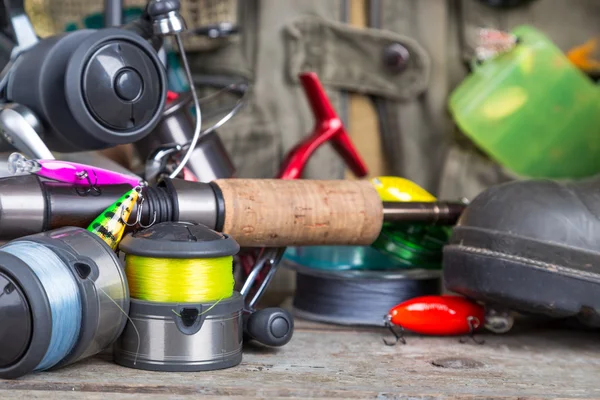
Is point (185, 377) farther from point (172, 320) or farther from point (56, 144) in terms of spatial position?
point (56, 144)

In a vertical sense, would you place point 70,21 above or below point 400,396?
above

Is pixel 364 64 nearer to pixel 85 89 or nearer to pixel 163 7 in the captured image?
pixel 163 7

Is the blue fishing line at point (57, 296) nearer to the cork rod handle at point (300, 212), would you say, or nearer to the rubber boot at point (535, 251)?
the cork rod handle at point (300, 212)

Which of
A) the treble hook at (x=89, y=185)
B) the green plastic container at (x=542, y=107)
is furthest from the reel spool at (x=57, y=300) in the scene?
the green plastic container at (x=542, y=107)

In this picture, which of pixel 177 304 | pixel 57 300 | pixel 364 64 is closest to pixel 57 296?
pixel 57 300

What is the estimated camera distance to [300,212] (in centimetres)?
126

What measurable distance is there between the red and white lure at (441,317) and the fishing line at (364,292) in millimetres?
74

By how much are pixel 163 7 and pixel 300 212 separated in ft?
1.20

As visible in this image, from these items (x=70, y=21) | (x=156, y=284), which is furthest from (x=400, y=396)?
(x=70, y=21)

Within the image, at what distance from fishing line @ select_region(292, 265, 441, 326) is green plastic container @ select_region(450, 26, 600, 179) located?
578 mm

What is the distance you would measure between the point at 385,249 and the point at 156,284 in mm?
552

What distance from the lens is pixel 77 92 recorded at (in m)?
1.16

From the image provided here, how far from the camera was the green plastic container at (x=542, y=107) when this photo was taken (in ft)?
6.18

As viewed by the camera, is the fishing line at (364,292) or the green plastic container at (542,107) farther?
the green plastic container at (542,107)
